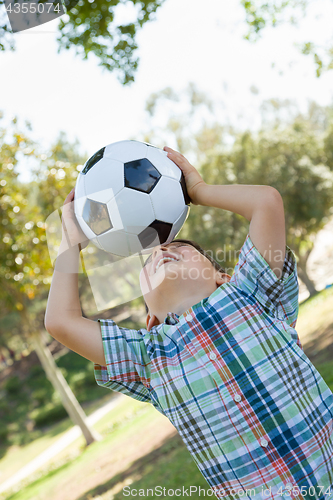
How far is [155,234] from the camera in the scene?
2.20m

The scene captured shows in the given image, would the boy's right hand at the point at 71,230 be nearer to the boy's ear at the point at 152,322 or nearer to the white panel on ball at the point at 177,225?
the white panel on ball at the point at 177,225

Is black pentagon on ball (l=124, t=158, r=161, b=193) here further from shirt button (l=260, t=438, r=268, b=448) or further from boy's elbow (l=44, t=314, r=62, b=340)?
shirt button (l=260, t=438, r=268, b=448)

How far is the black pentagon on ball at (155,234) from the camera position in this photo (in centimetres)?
218

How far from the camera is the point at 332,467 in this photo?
5.71ft

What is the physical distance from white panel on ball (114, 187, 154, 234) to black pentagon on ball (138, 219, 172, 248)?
0.08 feet

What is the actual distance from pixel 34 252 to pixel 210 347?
621 centimetres

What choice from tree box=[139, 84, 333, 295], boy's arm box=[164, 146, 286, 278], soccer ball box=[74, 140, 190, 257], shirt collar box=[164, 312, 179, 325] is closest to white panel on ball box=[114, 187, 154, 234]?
soccer ball box=[74, 140, 190, 257]

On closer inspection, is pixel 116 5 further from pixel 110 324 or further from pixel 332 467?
pixel 332 467

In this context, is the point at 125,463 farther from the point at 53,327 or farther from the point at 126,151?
the point at 126,151

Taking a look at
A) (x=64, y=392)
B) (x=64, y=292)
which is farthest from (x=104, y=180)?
(x=64, y=392)

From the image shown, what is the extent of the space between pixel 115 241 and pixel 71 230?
0.77ft

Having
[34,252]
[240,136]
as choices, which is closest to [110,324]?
[34,252]

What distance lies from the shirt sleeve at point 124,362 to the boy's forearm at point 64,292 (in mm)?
162

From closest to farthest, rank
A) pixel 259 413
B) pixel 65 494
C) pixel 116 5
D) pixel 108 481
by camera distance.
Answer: pixel 259 413 < pixel 116 5 < pixel 108 481 < pixel 65 494
